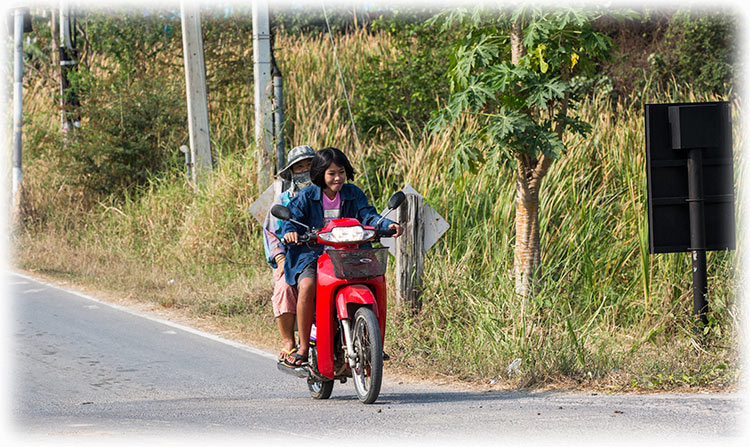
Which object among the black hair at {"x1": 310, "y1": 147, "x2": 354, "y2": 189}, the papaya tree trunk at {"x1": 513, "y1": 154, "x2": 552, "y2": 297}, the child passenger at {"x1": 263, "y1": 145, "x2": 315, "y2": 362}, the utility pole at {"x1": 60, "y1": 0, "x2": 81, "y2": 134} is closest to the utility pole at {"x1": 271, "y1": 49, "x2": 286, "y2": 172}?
the papaya tree trunk at {"x1": 513, "y1": 154, "x2": 552, "y2": 297}

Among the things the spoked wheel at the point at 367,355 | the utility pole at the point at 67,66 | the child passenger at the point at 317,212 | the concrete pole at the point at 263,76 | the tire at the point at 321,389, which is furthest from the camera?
the utility pole at the point at 67,66

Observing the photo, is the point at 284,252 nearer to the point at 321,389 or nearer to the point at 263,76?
the point at 321,389

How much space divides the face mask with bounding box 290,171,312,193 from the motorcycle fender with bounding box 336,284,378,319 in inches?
48.8

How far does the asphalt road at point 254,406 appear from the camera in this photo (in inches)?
229

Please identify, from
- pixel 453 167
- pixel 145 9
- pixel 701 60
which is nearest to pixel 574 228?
pixel 453 167

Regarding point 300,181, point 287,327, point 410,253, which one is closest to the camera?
point 287,327

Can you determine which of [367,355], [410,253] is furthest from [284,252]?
[410,253]

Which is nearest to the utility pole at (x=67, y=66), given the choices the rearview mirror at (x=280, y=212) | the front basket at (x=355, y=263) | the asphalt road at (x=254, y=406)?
the asphalt road at (x=254, y=406)

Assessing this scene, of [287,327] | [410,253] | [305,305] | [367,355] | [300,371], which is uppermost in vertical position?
[410,253]

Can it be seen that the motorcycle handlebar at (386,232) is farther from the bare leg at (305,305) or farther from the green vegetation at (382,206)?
the green vegetation at (382,206)

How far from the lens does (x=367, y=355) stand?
709cm

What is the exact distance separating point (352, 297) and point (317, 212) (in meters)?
0.75

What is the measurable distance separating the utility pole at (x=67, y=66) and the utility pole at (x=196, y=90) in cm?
365

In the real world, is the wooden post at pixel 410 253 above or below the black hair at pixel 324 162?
below
